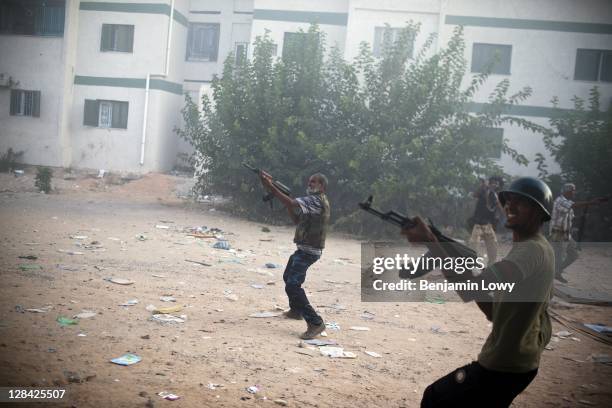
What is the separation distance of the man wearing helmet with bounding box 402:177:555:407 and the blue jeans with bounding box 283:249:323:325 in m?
2.80

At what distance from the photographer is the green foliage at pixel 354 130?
1235 centimetres

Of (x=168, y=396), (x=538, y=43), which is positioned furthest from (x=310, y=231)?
A: (x=538, y=43)

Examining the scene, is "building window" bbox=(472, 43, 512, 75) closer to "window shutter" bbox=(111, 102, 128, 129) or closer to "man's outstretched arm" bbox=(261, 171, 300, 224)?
"window shutter" bbox=(111, 102, 128, 129)

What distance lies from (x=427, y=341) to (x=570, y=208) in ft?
14.0

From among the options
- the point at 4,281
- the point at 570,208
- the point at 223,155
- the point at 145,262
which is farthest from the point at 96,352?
the point at 223,155

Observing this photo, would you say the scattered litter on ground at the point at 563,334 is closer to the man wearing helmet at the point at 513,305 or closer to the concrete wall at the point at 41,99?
the man wearing helmet at the point at 513,305

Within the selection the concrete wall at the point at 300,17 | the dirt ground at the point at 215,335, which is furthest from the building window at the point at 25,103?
the dirt ground at the point at 215,335

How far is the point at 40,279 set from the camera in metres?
6.09

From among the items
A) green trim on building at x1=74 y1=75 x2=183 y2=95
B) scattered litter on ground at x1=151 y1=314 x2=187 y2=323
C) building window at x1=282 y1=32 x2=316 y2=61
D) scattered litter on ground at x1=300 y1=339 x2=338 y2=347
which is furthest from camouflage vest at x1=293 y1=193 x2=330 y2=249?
green trim on building at x1=74 y1=75 x2=183 y2=95

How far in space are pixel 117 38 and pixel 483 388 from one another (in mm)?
21308

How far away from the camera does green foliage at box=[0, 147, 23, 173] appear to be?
19.1 meters

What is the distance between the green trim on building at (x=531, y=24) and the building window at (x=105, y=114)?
1215 cm

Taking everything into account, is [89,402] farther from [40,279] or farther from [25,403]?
[40,279]

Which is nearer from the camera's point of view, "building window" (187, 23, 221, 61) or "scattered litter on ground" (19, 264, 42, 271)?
"scattered litter on ground" (19, 264, 42, 271)
